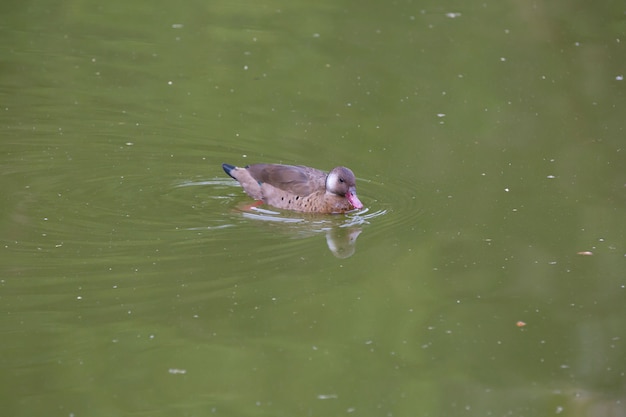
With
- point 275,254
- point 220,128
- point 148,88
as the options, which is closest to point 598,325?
point 275,254

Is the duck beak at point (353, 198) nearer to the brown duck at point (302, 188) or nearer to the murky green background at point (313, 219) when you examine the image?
the brown duck at point (302, 188)

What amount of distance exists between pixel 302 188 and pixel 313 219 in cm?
29

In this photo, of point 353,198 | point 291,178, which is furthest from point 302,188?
point 353,198

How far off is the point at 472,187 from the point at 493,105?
7.59ft

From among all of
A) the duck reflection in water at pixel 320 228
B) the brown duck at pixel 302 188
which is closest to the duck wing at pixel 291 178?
the brown duck at pixel 302 188

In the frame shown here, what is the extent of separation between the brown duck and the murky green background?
141 mm

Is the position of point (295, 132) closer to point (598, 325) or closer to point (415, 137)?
point (415, 137)

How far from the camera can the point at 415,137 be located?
11266 millimetres

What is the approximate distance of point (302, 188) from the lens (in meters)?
9.54

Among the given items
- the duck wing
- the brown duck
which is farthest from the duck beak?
the duck wing

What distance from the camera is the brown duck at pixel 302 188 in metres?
9.34

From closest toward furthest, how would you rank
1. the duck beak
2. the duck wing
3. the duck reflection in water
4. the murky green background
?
the murky green background
the duck reflection in water
the duck beak
the duck wing

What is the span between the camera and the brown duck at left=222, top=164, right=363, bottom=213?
934 cm

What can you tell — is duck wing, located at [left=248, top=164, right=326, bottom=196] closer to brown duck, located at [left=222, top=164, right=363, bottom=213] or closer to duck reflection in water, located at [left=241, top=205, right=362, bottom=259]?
brown duck, located at [left=222, top=164, right=363, bottom=213]
